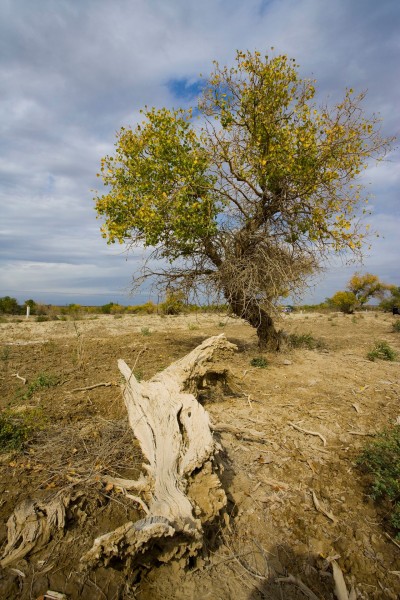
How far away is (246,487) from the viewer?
406cm

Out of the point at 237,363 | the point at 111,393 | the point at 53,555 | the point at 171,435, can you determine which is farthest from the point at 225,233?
the point at 53,555

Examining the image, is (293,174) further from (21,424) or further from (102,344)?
(102,344)

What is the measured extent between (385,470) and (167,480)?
2598 mm

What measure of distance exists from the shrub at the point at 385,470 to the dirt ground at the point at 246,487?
0.49ft

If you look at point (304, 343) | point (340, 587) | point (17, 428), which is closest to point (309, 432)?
point (340, 587)

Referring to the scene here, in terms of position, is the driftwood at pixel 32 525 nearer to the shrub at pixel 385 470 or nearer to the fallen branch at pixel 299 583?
the fallen branch at pixel 299 583

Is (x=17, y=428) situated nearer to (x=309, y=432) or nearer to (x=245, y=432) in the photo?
(x=245, y=432)

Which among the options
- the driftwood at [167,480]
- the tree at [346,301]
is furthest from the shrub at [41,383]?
the tree at [346,301]

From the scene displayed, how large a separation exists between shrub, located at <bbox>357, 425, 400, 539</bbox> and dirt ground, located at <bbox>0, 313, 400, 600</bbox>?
0.15m

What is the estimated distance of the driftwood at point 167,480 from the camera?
270 cm

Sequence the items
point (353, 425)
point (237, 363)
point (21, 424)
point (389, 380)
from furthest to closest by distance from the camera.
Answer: point (237, 363) < point (389, 380) < point (353, 425) < point (21, 424)

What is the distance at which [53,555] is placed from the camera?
2.95 m

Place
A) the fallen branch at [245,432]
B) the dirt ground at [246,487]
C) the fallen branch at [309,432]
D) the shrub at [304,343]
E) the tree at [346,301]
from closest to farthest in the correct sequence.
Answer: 1. the dirt ground at [246,487]
2. the fallen branch at [245,432]
3. the fallen branch at [309,432]
4. the shrub at [304,343]
5. the tree at [346,301]

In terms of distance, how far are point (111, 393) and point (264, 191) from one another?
652cm
